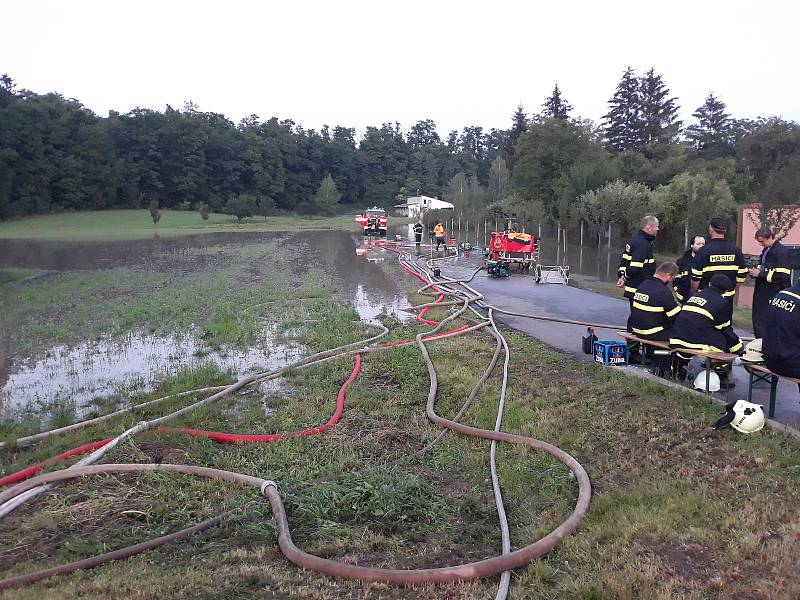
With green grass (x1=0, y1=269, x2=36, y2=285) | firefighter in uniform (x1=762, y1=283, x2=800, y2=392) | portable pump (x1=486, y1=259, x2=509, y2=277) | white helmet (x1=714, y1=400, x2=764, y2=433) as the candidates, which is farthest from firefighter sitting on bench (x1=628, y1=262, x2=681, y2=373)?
green grass (x1=0, y1=269, x2=36, y2=285)

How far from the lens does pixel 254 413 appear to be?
719cm

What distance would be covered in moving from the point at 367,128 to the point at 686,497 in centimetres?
11089

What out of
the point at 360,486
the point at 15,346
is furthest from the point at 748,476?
the point at 15,346

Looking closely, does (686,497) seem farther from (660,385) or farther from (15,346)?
(15,346)

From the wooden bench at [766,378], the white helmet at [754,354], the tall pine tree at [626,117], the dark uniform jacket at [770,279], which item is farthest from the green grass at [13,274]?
the tall pine tree at [626,117]

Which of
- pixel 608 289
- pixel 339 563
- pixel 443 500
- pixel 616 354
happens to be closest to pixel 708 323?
pixel 616 354

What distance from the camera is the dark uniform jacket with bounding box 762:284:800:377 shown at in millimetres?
5270

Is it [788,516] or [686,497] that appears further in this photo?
[686,497]

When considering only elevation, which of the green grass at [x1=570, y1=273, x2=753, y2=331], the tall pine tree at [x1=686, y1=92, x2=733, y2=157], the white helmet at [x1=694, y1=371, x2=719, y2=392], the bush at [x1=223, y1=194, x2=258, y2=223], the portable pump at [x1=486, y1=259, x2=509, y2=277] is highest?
the tall pine tree at [x1=686, y1=92, x2=733, y2=157]

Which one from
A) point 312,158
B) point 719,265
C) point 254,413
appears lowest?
point 254,413

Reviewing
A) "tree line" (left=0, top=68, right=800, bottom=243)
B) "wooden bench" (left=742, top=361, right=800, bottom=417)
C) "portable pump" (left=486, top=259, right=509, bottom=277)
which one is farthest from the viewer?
"tree line" (left=0, top=68, right=800, bottom=243)

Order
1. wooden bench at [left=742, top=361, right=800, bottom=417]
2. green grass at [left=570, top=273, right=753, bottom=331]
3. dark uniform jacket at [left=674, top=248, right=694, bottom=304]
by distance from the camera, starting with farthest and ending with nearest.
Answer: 1. green grass at [left=570, top=273, right=753, bottom=331]
2. dark uniform jacket at [left=674, top=248, right=694, bottom=304]
3. wooden bench at [left=742, top=361, right=800, bottom=417]

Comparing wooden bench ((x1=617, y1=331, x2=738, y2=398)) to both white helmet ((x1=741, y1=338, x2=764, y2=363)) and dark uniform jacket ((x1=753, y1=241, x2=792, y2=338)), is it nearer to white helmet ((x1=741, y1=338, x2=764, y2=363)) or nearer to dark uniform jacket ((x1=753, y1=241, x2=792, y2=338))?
white helmet ((x1=741, y1=338, x2=764, y2=363))

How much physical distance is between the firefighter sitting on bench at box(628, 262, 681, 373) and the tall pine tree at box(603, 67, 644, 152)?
2103 inches
